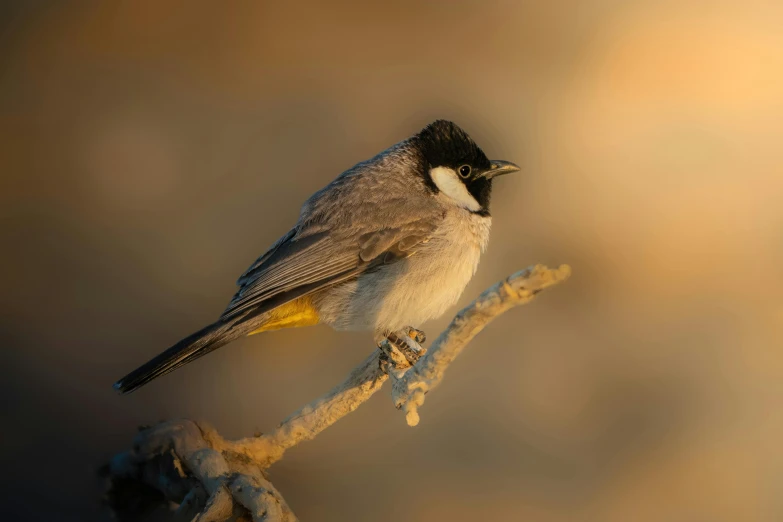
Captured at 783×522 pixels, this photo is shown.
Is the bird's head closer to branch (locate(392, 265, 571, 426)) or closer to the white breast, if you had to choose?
the white breast

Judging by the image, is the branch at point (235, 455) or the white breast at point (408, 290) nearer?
the branch at point (235, 455)

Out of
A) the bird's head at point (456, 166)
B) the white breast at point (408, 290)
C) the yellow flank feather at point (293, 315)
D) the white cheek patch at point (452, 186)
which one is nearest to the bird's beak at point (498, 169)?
the bird's head at point (456, 166)

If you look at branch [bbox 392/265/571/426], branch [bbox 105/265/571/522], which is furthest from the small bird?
branch [bbox 392/265/571/426]

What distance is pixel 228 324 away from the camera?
9.73ft

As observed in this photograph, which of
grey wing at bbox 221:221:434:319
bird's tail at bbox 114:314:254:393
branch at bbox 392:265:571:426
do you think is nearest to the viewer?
branch at bbox 392:265:571:426

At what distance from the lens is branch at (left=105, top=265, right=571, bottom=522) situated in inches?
94.5

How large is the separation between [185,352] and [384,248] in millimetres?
975

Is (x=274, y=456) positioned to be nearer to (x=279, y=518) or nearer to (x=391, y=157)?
(x=279, y=518)

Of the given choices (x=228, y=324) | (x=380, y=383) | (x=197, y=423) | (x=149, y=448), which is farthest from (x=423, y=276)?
(x=149, y=448)

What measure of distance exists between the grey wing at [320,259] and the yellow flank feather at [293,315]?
116 mm

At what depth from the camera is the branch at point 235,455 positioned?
7.88 feet

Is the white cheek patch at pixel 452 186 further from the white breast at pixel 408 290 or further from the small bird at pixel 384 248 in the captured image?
the white breast at pixel 408 290

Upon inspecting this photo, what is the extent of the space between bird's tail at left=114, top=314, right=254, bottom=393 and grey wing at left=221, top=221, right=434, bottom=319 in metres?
0.16

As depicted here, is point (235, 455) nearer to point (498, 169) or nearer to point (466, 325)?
point (466, 325)
